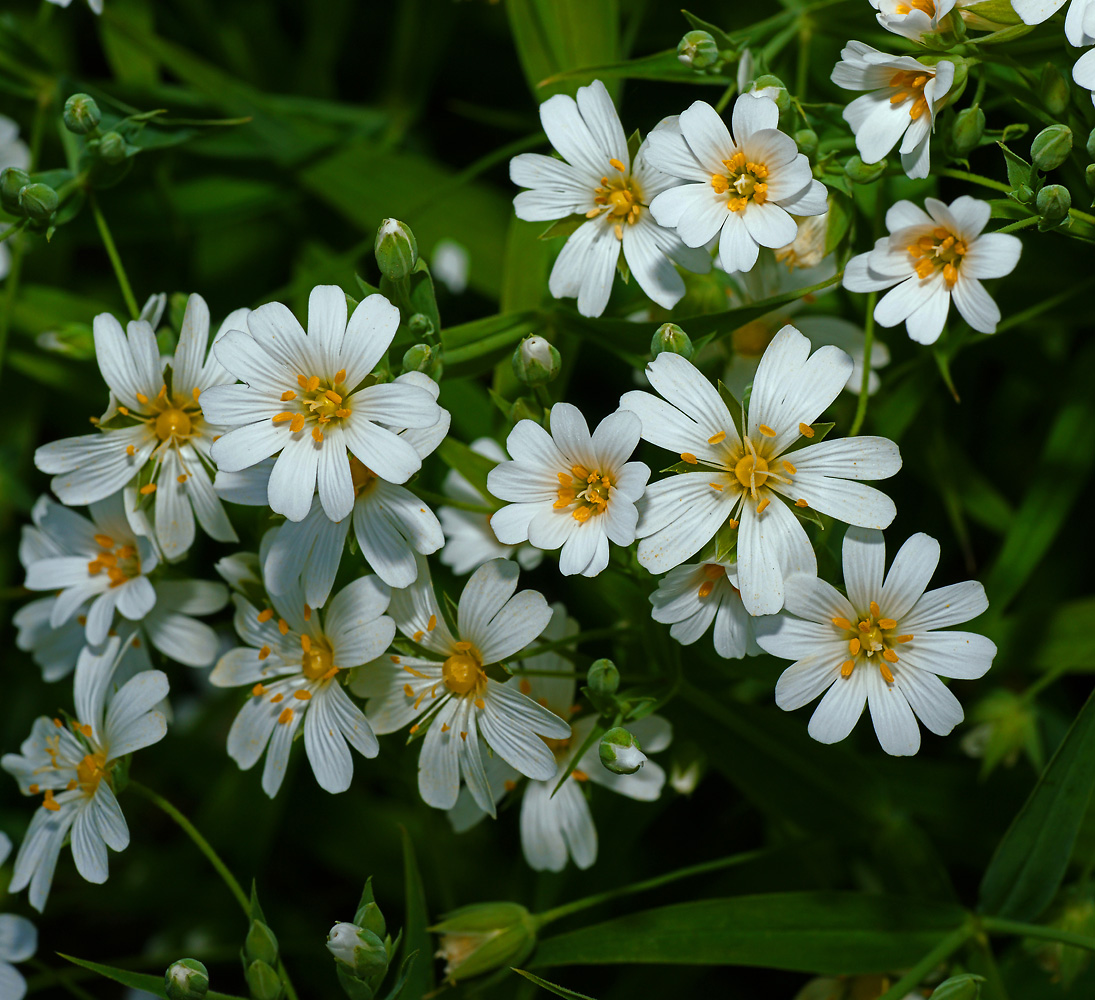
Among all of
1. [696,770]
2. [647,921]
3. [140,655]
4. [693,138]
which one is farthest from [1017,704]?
[140,655]

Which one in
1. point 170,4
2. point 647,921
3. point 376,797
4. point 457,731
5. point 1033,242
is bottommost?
point 376,797

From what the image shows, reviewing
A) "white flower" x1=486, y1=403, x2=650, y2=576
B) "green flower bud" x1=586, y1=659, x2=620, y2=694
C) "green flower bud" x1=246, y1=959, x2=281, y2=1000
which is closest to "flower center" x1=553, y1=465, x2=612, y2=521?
"white flower" x1=486, y1=403, x2=650, y2=576

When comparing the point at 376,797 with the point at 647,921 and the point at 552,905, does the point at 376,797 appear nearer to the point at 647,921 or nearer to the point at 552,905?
the point at 552,905

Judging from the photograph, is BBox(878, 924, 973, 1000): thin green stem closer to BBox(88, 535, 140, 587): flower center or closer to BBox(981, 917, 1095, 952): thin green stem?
BBox(981, 917, 1095, 952): thin green stem

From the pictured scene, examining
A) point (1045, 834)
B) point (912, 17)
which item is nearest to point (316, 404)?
point (912, 17)

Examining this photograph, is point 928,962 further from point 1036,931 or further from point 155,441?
point 155,441

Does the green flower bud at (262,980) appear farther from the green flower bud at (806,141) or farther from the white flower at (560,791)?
the green flower bud at (806,141)
